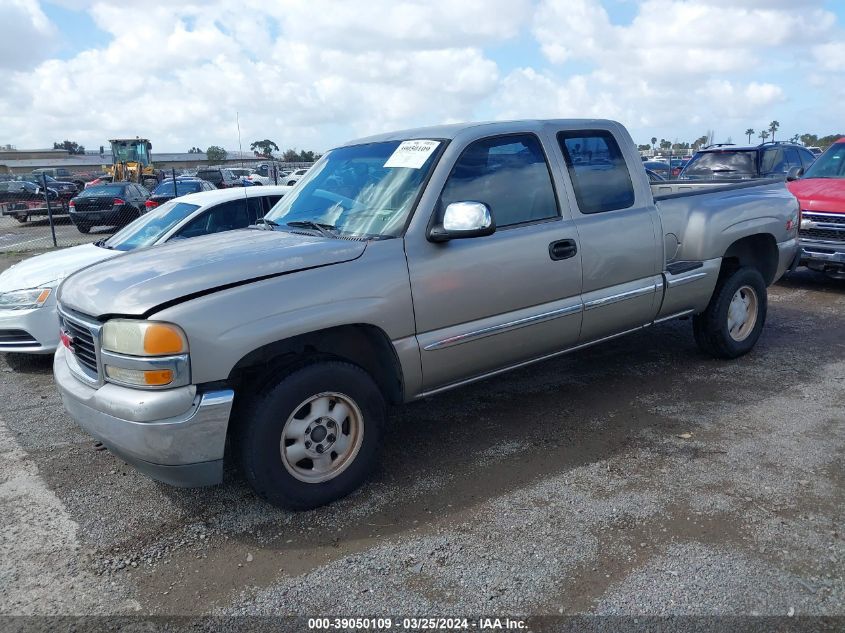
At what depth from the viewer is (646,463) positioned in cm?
389

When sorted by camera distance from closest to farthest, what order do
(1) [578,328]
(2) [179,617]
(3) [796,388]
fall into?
(2) [179,617] < (1) [578,328] < (3) [796,388]

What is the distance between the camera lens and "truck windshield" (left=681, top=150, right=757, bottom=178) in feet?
42.2

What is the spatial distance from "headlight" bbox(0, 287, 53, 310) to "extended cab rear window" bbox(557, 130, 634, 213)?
180 inches

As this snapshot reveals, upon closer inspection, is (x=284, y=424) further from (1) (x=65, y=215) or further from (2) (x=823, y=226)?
(1) (x=65, y=215)

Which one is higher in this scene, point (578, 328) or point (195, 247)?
point (195, 247)

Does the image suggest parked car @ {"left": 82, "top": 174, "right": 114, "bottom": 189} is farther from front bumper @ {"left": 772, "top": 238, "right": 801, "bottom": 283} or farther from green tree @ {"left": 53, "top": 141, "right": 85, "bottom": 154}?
green tree @ {"left": 53, "top": 141, "right": 85, "bottom": 154}

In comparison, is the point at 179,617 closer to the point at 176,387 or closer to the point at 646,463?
the point at 176,387

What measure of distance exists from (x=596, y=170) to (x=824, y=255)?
513 cm

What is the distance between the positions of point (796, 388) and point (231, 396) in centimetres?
417

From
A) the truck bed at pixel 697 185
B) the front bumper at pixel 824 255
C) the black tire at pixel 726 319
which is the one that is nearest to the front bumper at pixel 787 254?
the black tire at pixel 726 319

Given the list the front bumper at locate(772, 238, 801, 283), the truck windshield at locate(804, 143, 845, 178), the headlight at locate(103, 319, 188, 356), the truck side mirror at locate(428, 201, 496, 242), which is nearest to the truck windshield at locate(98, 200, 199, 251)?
the headlight at locate(103, 319, 188, 356)

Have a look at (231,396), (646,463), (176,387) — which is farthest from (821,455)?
(176,387)

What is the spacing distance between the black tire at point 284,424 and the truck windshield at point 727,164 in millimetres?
11295

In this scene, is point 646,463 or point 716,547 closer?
point 716,547
